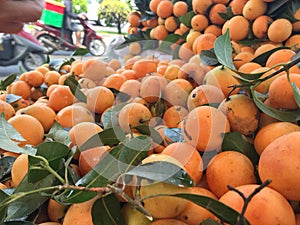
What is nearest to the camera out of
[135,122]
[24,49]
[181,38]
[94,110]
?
[135,122]

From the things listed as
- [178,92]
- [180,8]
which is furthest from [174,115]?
[180,8]

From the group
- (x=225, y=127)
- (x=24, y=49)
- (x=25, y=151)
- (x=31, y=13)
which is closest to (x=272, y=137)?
(x=225, y=127)

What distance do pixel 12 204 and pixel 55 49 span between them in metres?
6.58

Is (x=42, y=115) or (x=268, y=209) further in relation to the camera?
(x=42, y=115)

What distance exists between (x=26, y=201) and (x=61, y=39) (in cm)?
682

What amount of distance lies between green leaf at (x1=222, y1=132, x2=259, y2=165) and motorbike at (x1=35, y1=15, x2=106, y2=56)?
6428mm

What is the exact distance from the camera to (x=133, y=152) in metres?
0.65

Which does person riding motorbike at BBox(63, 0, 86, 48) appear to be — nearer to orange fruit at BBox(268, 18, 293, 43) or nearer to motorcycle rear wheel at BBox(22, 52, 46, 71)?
motorcycle rear wheel at BBox(22, 52, 46, 71)

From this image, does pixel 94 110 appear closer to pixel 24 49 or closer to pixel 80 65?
pixel 80 65

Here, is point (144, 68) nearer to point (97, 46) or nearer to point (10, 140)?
point (10, 140)

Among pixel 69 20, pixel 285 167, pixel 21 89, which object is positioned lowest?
pixel 69 20

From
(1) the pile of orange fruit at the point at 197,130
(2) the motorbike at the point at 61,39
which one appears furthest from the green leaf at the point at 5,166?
(2) the motorbike at the point at 61,39

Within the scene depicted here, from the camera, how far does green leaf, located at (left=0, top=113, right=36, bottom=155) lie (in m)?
0.70

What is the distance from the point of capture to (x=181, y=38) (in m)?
1.91
